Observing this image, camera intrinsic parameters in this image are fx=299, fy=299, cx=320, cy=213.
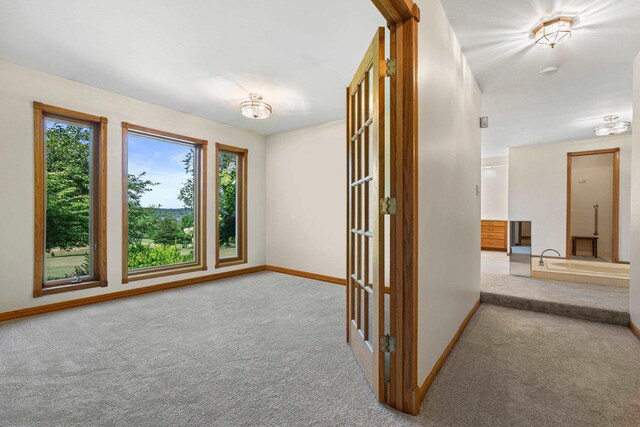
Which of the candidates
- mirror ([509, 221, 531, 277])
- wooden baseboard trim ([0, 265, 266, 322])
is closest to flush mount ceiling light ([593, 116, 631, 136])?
mirror ([509, 221, 531, 277])

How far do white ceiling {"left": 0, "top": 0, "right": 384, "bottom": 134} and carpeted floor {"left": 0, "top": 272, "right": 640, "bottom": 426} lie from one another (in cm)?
251

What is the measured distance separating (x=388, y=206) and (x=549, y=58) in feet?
8.02

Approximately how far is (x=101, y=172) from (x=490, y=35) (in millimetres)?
4181

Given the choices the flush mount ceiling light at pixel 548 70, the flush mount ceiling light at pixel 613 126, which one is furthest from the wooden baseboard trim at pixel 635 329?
the flush mount ceiling light at pixel 613 126

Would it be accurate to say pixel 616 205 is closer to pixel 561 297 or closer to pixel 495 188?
pixel 495 188

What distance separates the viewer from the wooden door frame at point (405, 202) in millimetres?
1546

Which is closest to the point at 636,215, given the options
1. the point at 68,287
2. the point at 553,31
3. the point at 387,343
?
the point at 553,31

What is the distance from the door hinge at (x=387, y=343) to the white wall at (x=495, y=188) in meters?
7.10

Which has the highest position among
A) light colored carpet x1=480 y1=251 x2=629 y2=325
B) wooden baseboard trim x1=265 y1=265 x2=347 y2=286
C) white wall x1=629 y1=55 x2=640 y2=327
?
white wall x1=629 y1=55 x2=640 y2=327

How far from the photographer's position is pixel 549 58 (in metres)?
2.71

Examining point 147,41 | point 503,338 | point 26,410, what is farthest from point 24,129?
point 503,338

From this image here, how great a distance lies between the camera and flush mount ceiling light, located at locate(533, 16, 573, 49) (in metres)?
2.14

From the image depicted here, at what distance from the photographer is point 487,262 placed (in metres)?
5.55

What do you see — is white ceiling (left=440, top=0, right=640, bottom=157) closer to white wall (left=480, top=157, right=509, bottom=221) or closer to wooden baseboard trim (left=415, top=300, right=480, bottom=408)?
wooden baseboard trim (left=415, top=300, right=480, bottom=408)
